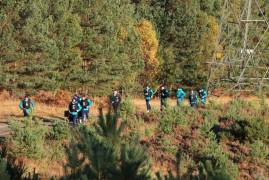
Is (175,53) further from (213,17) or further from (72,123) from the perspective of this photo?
(72,123)

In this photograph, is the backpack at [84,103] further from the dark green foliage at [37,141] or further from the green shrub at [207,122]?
the green shrub at [207,122]

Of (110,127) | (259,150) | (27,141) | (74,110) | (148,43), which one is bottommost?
(259,150)

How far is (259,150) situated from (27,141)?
848cm

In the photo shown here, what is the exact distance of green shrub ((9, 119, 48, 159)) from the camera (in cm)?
1709

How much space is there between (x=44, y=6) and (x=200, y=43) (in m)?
19.5

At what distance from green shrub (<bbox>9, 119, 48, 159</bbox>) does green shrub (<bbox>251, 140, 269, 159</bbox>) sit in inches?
304

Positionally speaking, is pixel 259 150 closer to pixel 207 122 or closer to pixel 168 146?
pixel 168 146

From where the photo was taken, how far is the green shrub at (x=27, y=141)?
56.1 feet

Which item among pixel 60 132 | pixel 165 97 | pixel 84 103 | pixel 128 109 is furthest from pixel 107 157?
pixel 165 97

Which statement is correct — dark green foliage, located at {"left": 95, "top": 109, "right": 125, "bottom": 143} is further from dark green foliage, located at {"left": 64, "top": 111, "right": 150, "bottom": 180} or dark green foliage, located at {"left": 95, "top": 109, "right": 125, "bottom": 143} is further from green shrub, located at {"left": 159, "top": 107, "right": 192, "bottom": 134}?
green shrub, located at {"left": 159, "top": 107, "right": 192, "bottom": 134}

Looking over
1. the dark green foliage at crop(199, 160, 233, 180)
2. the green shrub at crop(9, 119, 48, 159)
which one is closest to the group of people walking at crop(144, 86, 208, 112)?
the green shrub at crop(9, 119, 48, 159)

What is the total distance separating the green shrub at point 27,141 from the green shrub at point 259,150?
7718 millimetres

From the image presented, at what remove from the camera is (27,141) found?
17422mm

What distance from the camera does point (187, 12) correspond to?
51.4 m
